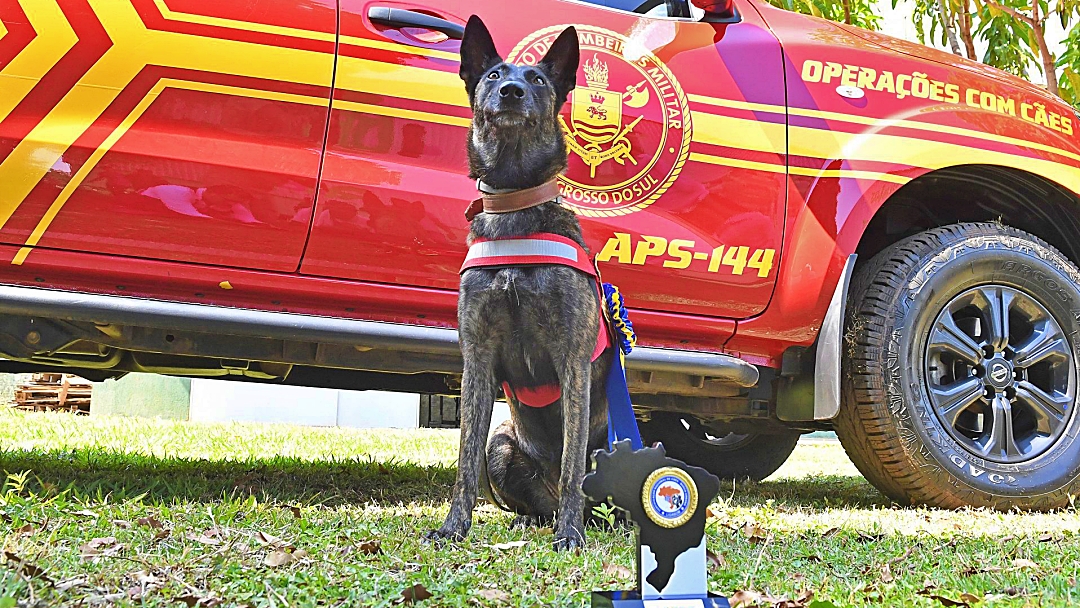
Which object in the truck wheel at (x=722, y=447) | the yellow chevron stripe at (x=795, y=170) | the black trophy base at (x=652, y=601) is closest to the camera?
the black trophy base at (x=652, y=601)

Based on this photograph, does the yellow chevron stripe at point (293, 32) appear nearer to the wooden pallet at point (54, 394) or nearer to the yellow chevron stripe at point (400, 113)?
the yellow chevron stripe at point (400, 113)

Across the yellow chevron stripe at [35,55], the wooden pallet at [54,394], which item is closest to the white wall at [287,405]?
the wooden pallet at [54,394]

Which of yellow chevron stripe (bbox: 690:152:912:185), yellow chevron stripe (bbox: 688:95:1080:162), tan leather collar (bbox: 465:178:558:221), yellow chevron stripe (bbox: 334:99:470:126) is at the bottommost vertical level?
tan leather collar (bbox: 465:178:558:221)

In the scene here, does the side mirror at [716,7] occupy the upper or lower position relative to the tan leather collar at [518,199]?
upper

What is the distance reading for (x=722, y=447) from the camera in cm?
435

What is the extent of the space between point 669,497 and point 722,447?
10.1ft

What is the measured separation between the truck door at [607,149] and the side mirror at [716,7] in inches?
2.4

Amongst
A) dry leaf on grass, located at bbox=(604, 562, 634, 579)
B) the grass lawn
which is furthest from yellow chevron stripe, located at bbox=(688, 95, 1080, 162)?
dry leaf on grass, located at bbox=(604, 562, 634, 579)

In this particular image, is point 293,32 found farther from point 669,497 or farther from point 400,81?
point 669,497

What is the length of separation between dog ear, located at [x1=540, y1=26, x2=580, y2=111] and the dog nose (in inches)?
6.8

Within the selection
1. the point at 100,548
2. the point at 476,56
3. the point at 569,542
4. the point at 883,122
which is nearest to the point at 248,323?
the point at 100,548

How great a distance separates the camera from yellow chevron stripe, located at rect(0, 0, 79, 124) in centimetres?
231

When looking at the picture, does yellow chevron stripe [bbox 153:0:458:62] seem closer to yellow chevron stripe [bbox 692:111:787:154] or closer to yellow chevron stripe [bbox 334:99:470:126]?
yellow chevron stripe [bbox 334:99:470:126]

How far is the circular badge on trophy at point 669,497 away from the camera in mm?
1365
